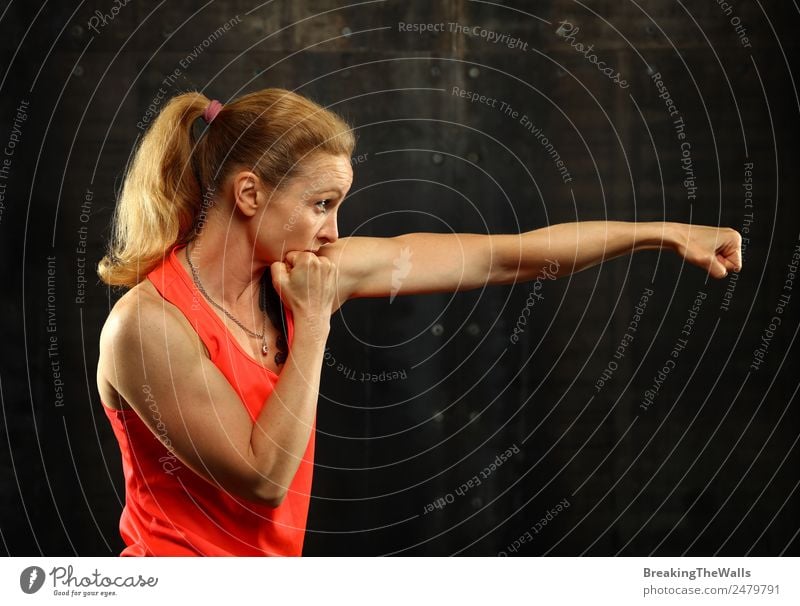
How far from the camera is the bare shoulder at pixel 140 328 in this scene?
1187 mm

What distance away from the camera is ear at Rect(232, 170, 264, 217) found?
48.7 inches

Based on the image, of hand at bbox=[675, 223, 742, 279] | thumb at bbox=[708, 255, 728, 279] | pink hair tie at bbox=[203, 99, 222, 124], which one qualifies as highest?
pink hair tie at bbox=[203, 99, 222, 124]

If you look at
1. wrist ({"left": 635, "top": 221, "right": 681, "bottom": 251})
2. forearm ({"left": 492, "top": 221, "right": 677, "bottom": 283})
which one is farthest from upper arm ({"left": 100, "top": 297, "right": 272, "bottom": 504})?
wrist ({"left": 635, "top": 221, "right": 681, "bottom": 251})

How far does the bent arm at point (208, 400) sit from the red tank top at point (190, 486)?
0.03 m

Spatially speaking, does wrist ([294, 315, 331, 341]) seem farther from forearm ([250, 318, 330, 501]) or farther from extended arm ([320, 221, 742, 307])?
extended arm ([320, 221, 742, 307])

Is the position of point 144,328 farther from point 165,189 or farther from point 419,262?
point 419,262

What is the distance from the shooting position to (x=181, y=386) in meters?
1.19

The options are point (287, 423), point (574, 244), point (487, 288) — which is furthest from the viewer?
point (487, 288)

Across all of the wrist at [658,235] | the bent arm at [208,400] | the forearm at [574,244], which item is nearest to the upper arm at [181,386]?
the bent arm at [208,400]

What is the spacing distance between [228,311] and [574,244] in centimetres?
46

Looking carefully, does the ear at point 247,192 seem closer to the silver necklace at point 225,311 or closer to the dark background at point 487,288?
the silver necklace at point 225,311

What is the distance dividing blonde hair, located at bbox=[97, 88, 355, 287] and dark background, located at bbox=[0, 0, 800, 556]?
399 millimetres

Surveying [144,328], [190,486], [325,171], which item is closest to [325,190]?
[325,171]
